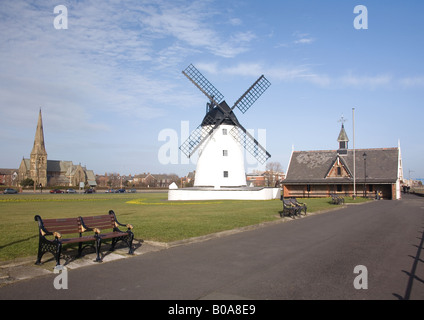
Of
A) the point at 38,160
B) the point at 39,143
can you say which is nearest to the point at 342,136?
the point at 39,143

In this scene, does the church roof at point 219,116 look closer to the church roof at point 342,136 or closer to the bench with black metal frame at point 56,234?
the church roof at point 342,136

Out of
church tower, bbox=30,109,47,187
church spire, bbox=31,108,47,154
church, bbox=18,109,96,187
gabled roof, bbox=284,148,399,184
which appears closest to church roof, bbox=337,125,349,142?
gabled roof, bbox=284,148,399,184

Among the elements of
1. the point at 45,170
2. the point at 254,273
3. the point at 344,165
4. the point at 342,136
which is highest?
the point at 342,136

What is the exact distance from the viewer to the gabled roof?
165ft

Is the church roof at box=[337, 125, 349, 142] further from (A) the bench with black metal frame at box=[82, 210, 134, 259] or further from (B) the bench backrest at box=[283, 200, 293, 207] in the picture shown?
(A) the bench with black metal frame at box=[82, 210, 134, 259]

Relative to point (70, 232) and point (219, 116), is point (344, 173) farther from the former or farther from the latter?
point (70, 232)

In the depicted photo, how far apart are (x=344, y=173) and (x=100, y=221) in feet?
157

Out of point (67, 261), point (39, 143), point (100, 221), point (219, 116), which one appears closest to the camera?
point (67, 261)

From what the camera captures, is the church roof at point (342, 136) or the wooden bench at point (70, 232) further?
the church roof at point (342, 136)

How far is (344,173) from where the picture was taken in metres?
52.6

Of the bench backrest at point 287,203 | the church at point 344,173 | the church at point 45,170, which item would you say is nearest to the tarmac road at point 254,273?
the bench backrest at point 287,203

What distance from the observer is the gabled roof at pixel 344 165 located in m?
50.3

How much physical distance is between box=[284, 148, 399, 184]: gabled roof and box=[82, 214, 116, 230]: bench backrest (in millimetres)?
45531
